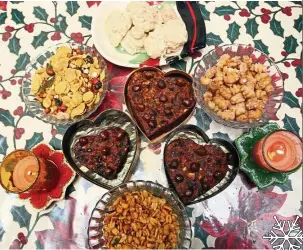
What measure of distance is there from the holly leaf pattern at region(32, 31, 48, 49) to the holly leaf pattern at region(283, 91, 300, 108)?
117 cm

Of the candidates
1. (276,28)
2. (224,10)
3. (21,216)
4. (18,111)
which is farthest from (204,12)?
(21,216)

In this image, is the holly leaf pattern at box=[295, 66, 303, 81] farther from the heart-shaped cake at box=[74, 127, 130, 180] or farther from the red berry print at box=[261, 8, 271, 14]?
the heart-shaped cake at box=[74, 127, 130, 180]

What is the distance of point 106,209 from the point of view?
1297 mm

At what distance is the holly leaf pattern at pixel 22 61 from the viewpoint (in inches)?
62.7

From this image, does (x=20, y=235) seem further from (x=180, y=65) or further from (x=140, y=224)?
(x=180, y=65)

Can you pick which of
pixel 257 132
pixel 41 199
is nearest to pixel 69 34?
pixel 41 199

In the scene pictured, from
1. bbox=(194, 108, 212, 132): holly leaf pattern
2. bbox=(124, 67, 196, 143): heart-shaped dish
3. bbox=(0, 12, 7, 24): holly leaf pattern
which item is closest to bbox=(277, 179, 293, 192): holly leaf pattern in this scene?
bbox=(194, 108, 212, 132): holly leaf pattern

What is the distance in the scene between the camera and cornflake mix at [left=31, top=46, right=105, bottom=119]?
4.59 ft

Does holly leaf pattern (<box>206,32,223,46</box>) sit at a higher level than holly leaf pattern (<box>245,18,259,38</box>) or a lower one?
lower

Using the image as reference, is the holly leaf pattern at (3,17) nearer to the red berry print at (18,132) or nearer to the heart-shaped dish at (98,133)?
the red berry print at (18,132)

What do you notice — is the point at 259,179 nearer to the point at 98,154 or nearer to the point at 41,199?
the point at 98,154

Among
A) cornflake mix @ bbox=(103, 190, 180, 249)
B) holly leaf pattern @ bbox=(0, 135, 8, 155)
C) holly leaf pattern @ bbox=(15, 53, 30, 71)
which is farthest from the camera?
holly leaf pattern @ bbox=(15, 53, 30, 71)

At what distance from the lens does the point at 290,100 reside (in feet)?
5.04

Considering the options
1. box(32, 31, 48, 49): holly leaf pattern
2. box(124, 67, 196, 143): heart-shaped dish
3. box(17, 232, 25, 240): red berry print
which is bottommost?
box(17, 232, 25, 240): red berry print
